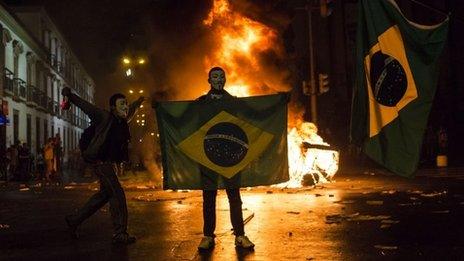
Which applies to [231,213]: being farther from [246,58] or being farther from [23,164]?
[23,164]

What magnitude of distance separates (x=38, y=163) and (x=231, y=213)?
66.7 feet

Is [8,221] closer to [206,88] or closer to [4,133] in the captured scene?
[206,88]

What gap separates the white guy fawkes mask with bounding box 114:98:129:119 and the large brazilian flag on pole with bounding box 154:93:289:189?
651mm

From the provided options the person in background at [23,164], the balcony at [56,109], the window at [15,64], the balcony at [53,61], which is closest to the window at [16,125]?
the window at [15,64]

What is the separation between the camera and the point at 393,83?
5.88m

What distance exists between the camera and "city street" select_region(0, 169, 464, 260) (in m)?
5.78

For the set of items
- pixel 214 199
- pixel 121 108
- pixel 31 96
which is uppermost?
pixel 31 96

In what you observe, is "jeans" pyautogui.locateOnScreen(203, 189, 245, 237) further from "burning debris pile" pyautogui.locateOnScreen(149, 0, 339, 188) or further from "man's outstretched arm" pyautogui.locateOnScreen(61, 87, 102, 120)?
"burning debris pile" pyautogui.locateOnScreen(149, 0, 339, 188)

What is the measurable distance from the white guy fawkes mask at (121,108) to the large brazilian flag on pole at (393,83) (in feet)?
9.11

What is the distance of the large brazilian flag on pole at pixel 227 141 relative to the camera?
6344 millimetres

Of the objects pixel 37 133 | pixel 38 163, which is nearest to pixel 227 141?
pixel 38 163

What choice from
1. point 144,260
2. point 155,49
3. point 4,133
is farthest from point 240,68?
point 4,133

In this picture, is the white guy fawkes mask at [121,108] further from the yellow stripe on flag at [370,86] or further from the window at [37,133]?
the window at [37,133]

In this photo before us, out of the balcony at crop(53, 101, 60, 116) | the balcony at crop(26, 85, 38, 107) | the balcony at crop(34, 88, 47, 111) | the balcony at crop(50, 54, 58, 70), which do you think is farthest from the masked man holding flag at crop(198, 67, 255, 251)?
the balcony at crop(50, 54, 58, 70)
